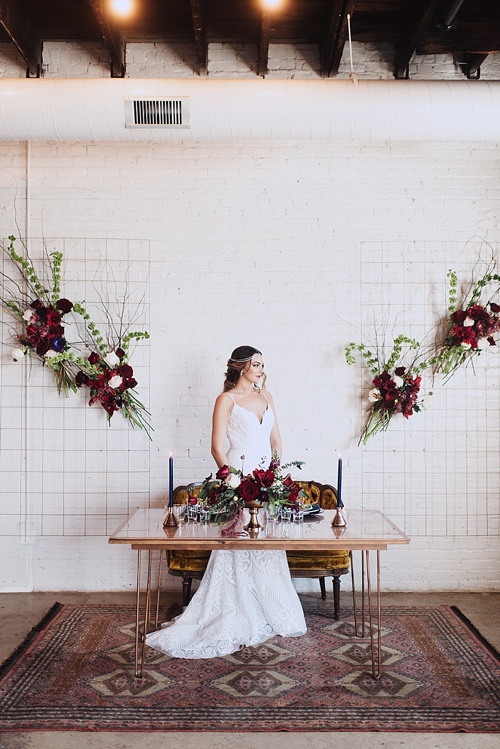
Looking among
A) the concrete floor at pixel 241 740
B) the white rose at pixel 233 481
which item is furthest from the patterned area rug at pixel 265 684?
the white rose at pixel 233 481

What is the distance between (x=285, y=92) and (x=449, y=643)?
372 centimetres

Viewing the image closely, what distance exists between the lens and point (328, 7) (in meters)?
4.97

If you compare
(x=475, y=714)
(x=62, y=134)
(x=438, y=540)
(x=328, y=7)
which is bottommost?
(x=475, y=714)

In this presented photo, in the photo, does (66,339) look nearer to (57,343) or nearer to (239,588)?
(57,343)

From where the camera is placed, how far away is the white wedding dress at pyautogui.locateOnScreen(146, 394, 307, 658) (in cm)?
428

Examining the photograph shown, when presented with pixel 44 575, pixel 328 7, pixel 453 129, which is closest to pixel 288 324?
pixel 453 129

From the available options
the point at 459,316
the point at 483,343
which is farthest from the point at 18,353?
the point at 483,343

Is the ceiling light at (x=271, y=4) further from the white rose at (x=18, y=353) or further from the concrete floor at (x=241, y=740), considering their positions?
the concrete floor at (x=241, y=740)

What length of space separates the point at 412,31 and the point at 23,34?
2.79 meters

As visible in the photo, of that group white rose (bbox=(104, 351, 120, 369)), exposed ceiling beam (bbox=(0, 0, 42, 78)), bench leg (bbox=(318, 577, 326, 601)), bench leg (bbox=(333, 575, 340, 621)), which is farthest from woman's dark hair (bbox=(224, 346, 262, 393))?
→ exposed ceiling beam (bbox=(0, 0, 42, 78))

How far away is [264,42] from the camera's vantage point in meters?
5.07

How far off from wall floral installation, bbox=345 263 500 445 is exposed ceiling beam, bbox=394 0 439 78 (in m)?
1.62

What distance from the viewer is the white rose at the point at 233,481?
395 centimetres

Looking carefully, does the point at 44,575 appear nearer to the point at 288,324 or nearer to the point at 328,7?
the point at 288,324
